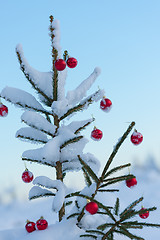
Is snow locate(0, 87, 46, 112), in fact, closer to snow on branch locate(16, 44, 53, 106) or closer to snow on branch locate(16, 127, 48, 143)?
snow on branch locate(16, 44, 53, 106)

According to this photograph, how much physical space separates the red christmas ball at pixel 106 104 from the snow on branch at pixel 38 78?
67cm

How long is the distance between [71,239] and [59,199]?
0.42 m

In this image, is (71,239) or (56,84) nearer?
(71,239)

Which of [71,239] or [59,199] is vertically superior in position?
[59,199]

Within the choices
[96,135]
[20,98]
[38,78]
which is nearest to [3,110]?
[20,98]

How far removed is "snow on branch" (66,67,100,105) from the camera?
3445 millimetres

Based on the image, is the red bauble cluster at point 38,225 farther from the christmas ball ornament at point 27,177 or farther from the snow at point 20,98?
the snow at point 20,98

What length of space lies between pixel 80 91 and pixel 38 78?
0.56 meters

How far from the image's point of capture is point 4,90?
3270 mm

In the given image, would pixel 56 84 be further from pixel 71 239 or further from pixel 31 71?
pixel 71 239

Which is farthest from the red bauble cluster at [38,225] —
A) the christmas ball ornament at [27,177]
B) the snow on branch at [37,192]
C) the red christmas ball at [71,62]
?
the red christmas ball at [71,62]

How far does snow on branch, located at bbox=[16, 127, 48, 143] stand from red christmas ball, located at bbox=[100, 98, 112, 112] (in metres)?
0.80

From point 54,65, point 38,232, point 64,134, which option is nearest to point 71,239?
point 38,232

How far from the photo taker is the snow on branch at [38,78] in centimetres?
329
